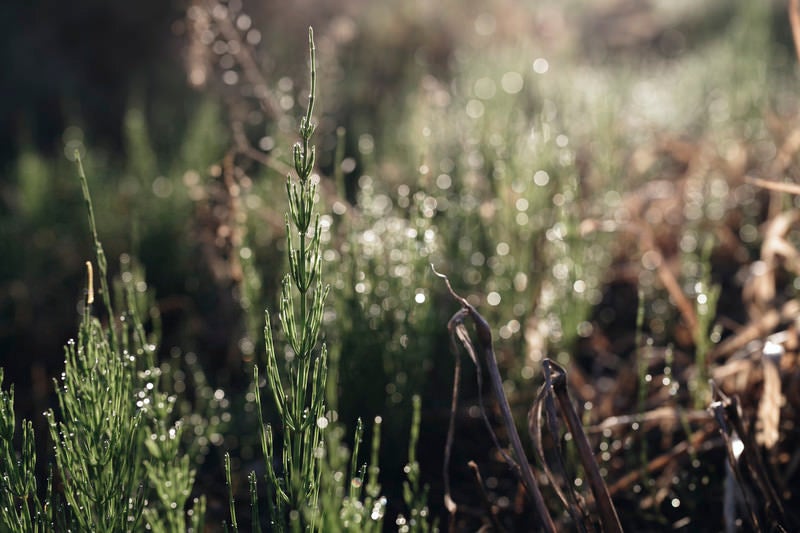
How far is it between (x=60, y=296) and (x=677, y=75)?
3.35 meters

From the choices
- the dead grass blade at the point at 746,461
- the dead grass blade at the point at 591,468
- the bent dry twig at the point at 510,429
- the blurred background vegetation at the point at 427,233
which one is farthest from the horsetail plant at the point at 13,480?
the dead grass blade at the point at 746,461

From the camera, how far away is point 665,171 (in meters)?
2.79

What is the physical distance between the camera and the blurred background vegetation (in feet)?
4.47

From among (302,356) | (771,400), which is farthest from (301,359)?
(771,400)

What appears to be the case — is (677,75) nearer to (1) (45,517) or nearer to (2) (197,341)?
(2) (197,341)

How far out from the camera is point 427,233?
1.36 meters

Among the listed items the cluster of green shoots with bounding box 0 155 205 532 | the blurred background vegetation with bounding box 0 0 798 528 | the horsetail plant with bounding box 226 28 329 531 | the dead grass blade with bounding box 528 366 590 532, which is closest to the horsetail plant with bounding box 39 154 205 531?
the cluster of green shoots with bounding box 0 155 205 532

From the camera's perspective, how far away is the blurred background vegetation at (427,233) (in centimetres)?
136

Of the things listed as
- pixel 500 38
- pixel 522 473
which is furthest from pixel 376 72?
pixel 522 473

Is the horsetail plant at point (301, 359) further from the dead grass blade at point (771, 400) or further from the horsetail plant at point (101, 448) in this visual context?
the dead grass blade at point (771, 400)

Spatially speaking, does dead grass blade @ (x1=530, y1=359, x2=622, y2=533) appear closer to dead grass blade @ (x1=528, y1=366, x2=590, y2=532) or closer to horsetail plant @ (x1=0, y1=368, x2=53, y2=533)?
dead grass blade @ (x1=528, y1=366, x2=590, y2=532)

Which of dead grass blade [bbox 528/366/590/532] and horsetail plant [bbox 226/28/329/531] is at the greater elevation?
horsetail plant [bbox 226/28/329/531]

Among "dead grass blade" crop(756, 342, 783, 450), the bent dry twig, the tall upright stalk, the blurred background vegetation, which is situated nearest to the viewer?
the tall upright stalk

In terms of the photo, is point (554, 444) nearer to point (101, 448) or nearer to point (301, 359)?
point (301, 359)
